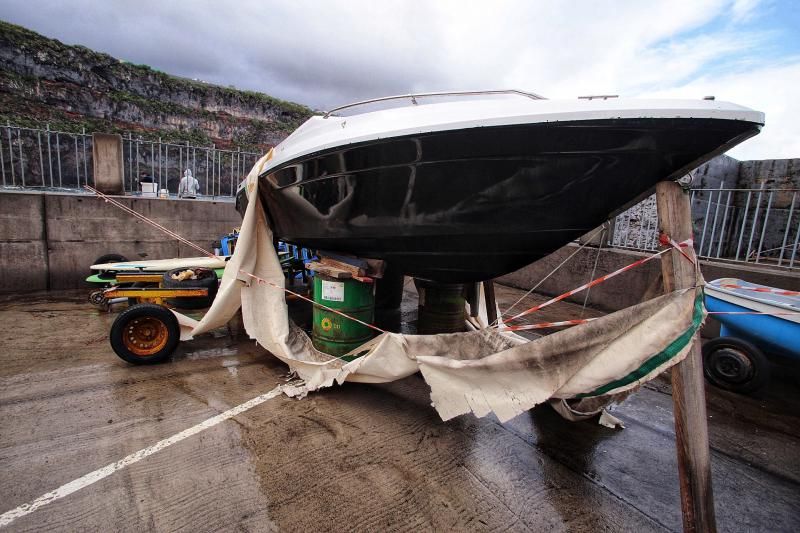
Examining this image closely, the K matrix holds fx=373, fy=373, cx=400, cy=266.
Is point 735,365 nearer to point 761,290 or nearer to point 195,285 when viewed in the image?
point 761,290

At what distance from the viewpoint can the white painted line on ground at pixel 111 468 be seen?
5.15ft

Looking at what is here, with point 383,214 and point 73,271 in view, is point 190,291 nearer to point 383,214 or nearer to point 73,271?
point 383,214

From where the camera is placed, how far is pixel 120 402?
2.46 meters

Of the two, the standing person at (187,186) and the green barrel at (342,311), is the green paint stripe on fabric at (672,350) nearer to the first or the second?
the green barrel at (342,311)

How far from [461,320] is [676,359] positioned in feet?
6.54

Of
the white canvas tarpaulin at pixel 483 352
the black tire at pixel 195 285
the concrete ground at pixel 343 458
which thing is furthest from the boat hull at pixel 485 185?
the black tire at pixel 195 285

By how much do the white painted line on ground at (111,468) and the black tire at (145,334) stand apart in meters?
1.03

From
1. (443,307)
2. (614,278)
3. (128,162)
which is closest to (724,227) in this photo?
(614,278)

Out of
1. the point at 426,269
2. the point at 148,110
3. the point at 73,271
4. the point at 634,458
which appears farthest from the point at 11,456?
the point at 148,110

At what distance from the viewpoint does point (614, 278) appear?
5.01 meters

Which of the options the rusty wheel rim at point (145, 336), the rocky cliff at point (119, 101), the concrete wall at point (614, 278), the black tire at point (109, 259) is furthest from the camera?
the rocky cliff at point (119, 101)

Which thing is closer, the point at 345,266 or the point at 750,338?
the point at 345,266

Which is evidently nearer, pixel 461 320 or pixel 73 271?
pixel 461 320

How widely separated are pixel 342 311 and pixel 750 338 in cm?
341
